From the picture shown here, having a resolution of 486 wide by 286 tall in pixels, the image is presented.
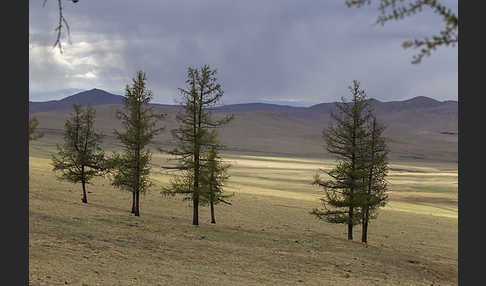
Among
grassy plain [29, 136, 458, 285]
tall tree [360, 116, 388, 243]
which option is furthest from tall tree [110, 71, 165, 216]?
tall tree [360, 116, 388, 243]

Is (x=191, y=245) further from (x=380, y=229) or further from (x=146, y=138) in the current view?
(x=380, y=229)

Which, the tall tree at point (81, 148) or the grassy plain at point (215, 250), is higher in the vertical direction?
the tall tree at point (81, 148)

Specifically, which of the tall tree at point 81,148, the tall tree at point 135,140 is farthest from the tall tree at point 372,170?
the tall tree at point 81,148

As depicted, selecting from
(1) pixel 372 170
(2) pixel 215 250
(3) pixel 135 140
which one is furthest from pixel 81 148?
(1) pixel 372 170

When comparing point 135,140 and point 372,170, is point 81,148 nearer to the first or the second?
point 135,140

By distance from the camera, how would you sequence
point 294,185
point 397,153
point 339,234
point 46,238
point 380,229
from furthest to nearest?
point 397,153 → point 294,185 → point 380,229 → point 339,234 → point 46,238

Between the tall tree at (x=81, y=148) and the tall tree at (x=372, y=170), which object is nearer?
the tall tree at (x=372, y=170)

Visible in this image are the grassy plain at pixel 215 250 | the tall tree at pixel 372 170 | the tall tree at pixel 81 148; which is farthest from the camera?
the tall tree at pixel 81 148

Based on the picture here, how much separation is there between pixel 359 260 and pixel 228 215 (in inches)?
705

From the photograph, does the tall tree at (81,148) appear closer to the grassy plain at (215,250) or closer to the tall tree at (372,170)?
the grassy plain at (215,250)

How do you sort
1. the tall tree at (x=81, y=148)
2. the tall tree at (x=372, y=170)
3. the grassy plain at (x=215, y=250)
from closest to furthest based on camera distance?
the grassy plain at (x=215, y=250)
the tall tree at (x=372, y=170)
the tall tree at (x=81, y=148)

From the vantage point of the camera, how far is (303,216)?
1564 inches

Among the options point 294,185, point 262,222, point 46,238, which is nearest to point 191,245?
point 46,238

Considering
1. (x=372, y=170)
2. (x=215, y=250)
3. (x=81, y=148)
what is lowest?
(x=215, y=250)
